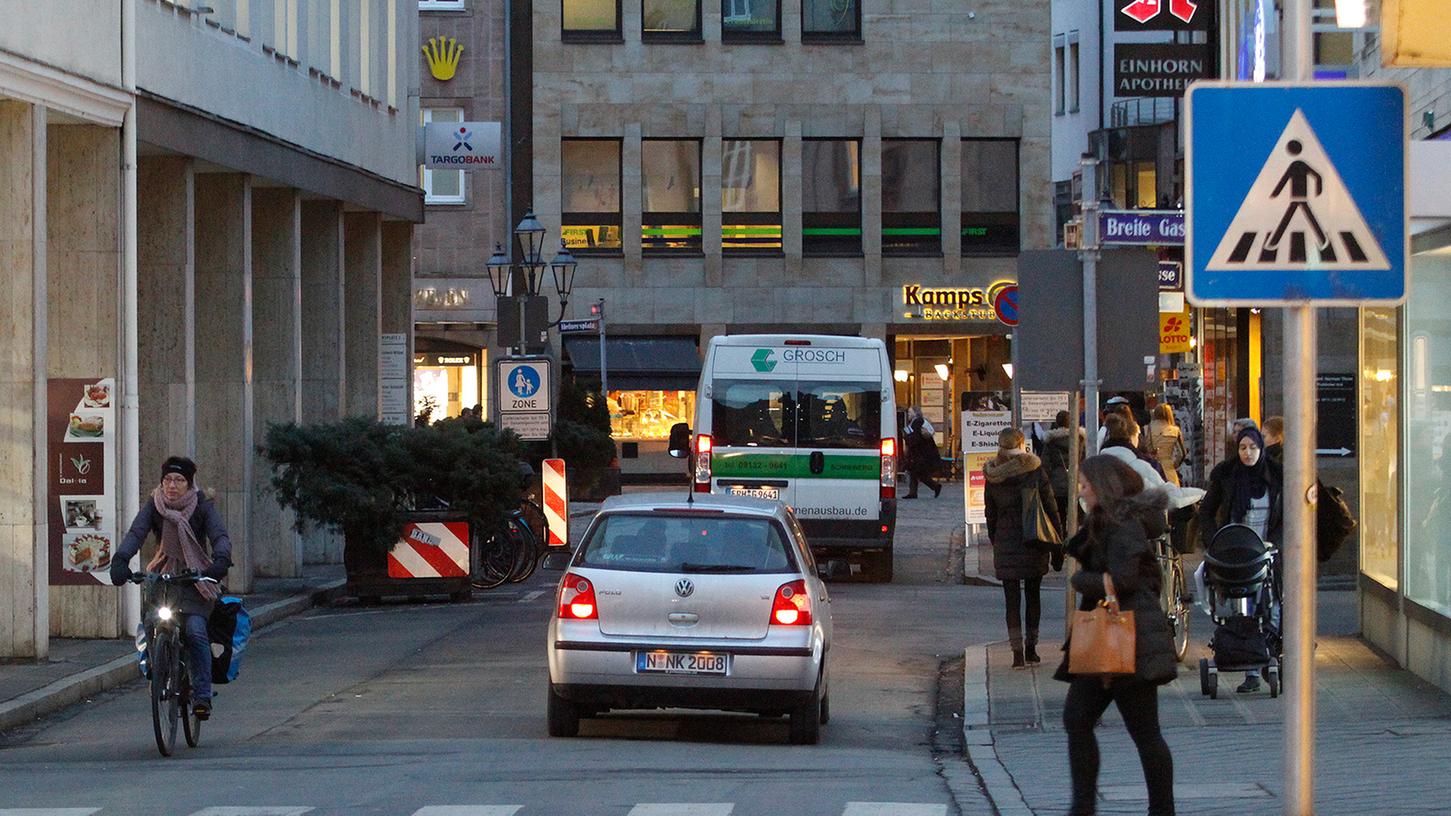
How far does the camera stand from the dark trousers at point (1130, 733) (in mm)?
8227

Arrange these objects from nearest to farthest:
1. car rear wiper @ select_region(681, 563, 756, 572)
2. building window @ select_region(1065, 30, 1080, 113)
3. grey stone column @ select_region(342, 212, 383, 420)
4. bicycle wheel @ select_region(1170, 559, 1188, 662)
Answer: car rear wiper @ select_region(681, 563, 756, 572), bicycle wheel @ select_region(1170, 559, 1188, 662), grey stone column @ select_region(342, 212, 383, 420), building window @ select_region(1065, 30, 1080, 113)

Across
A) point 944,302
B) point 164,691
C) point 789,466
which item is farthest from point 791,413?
point 944,302

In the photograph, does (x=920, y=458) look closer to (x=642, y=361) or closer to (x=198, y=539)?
(x=642, y=361)

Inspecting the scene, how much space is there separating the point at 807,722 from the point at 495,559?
11.7 meters

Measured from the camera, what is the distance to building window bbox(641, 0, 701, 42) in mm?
50625

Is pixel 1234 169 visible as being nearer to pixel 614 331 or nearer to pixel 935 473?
pixel 935 473

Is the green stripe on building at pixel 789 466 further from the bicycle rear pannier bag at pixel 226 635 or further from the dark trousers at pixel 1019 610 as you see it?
the bicycle rear pannier bag at pixel 226 635

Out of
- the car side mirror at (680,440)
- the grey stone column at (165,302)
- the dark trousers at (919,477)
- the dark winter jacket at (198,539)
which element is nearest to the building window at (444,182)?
the dark trousers at (919,477)

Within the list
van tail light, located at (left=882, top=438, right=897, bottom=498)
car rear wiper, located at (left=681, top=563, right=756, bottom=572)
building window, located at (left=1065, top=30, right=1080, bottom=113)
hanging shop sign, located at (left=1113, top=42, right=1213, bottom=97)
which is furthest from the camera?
building window, located at (left=1065, top=30, right=1080, bottom=113)

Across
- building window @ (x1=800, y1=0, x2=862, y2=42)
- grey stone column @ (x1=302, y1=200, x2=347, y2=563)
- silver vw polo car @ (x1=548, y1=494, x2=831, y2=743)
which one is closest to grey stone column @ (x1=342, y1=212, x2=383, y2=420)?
grey stone column @ (x1=302, y1=200, x2=347, y2=563)

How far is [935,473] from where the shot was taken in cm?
4406

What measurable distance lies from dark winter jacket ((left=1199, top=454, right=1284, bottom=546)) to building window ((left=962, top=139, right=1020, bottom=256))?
121ft

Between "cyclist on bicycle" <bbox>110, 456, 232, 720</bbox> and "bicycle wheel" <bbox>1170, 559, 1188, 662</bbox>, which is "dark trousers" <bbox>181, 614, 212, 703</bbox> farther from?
"bicycle wheel" <bbox>1170, 559, 1188, 662</bbox>

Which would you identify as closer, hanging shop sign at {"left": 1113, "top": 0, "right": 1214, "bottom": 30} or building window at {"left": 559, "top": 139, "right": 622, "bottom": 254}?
hanging shop sign at {"left": 1113, "top": 0, "right": 1214, "bottom": 30}
